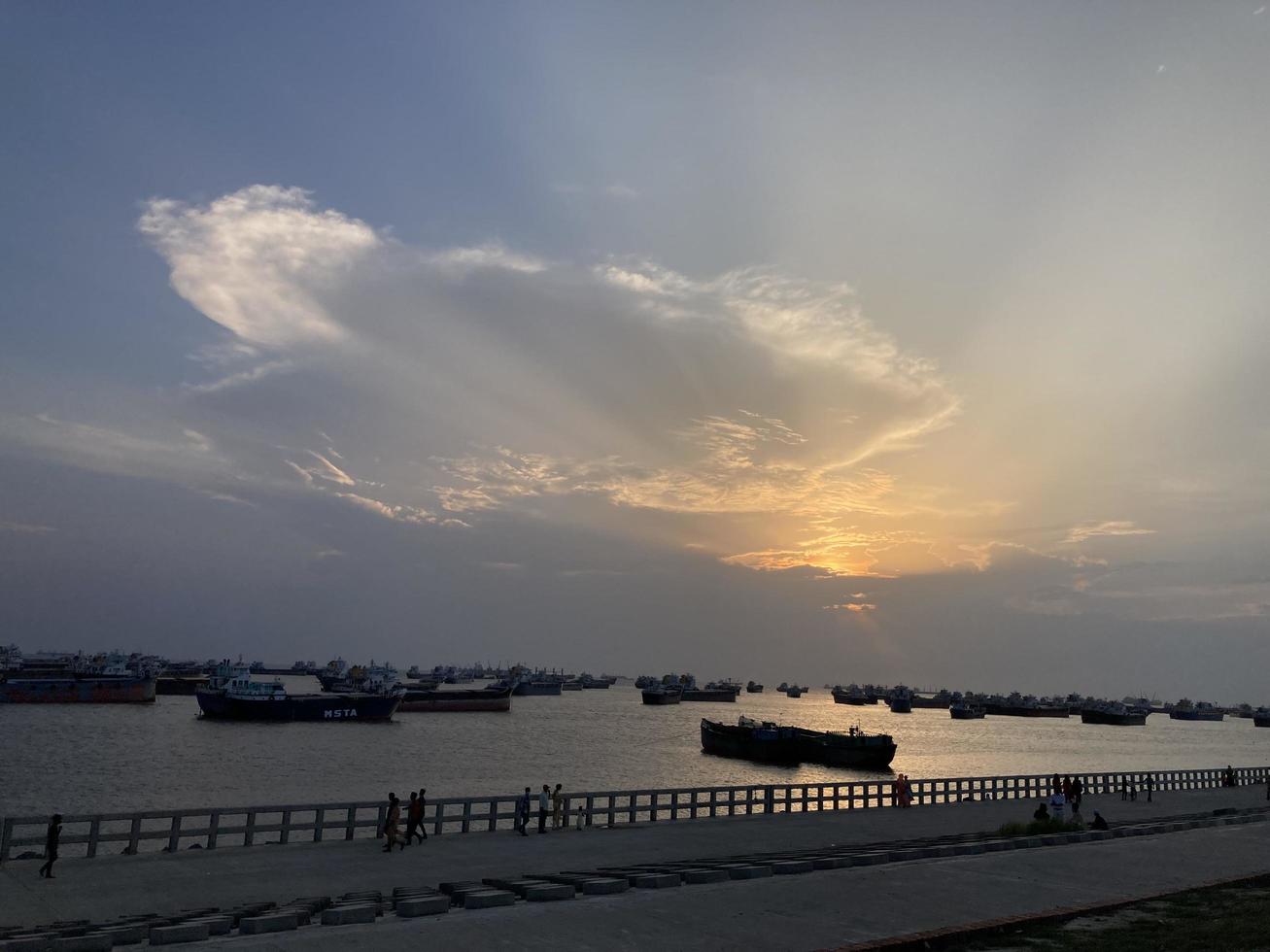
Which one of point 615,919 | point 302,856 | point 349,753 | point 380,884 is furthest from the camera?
point 349,753

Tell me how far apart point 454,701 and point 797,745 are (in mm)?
99970

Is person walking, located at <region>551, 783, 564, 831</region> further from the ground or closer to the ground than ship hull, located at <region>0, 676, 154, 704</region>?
further from the ground

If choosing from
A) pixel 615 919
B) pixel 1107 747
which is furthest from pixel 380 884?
pixel 1107 747

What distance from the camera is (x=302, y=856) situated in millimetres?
22594

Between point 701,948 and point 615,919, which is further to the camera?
point 615,919

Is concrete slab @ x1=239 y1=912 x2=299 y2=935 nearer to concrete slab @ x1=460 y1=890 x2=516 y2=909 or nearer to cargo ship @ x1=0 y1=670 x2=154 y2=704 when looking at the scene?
concrete slab @ x1=460 y1=890 x2=516 y2=909

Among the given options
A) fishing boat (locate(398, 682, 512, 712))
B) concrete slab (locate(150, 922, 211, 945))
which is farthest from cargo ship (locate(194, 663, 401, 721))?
concrete slab (locate(150, 922, 211, 945))

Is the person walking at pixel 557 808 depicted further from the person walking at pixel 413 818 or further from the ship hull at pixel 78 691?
the ship hull at pixel 78 691

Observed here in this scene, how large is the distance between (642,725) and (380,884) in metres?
142

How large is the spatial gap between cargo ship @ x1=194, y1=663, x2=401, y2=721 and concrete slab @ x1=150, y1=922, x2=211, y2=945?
4936 inches

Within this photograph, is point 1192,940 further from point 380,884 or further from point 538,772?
point 538,772

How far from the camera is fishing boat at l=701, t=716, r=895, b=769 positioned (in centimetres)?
9012

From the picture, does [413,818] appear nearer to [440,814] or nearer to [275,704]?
[440,814]

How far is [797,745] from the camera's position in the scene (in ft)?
308
